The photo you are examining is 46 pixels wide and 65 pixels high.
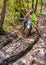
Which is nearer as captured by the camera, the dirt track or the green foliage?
the dirt track

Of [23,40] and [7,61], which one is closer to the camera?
[7,61]

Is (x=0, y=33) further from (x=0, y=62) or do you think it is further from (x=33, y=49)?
(x=0, y=62)

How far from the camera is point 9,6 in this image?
18.9 m

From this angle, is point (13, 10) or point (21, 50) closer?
point (21, 50)

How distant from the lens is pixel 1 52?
1187cm

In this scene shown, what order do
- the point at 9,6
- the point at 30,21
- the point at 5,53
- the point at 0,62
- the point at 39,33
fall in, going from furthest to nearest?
the point at 9,6, the point at 39,33, the point at 30,21, the point at 5,53, the point at 0,62

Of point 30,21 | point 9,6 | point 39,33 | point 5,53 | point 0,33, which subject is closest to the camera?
point 5,53

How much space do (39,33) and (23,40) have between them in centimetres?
299

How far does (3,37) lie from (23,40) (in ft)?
4.64

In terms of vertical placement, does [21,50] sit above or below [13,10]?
below

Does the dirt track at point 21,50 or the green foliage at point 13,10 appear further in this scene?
the green foliage at point 13,10

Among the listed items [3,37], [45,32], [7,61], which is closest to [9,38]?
[3,37]

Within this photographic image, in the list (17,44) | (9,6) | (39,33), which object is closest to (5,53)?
(17,44)

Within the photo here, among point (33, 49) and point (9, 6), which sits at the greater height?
point (9, 6)
